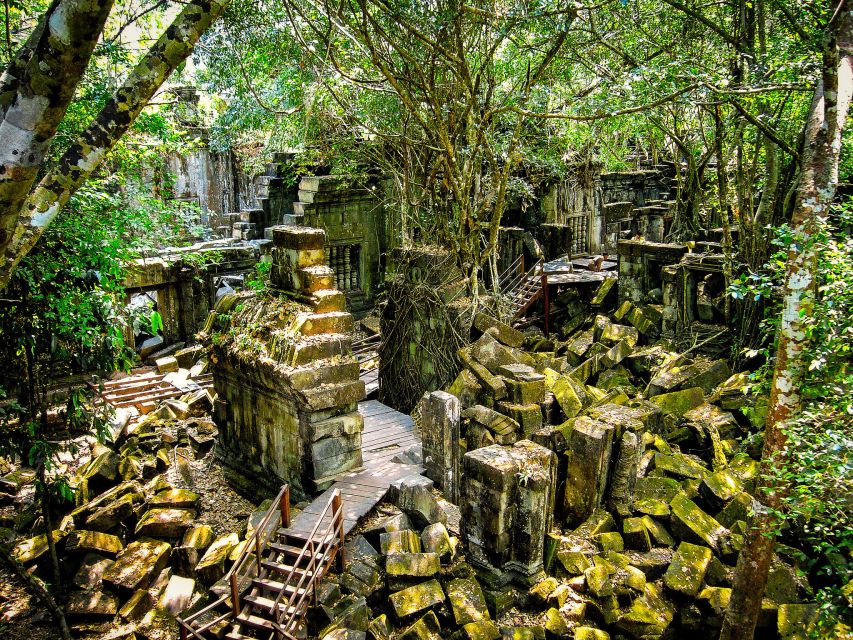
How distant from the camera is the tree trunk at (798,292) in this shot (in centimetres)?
577

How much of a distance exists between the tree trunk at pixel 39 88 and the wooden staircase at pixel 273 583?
4570mm

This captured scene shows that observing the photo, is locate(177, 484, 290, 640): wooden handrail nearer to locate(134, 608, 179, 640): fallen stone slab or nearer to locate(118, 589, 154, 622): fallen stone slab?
locate(134, 608, 179, 640): fallen stone slab

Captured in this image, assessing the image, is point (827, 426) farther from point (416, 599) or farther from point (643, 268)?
point (643, 268)

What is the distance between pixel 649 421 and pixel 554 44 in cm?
638

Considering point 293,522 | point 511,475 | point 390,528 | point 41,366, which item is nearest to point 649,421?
point 511,475

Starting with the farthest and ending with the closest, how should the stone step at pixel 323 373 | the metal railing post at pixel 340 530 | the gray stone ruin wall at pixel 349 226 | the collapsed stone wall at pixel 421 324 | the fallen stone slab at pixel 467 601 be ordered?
1. the gray stone ruin wall at pixel 349 226
2. the collapsed stone wall at pixel 421 324
3. the stone step at pixel 323 373
4. the metal railing post at pixel 340 530
5. the fallen stone slab at pixel 467 601

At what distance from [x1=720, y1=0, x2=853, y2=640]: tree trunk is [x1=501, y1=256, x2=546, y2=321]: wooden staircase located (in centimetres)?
928

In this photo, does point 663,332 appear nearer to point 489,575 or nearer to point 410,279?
point 410,279

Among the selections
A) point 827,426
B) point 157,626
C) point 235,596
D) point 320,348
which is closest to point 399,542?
point 235,596

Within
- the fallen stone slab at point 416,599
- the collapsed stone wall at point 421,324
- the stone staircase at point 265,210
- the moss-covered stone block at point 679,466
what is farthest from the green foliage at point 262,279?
the stone staircase at point 265,210

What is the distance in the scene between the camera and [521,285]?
1652 cm

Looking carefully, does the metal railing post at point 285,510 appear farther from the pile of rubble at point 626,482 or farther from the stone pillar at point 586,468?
the stone pillar at point 586,468

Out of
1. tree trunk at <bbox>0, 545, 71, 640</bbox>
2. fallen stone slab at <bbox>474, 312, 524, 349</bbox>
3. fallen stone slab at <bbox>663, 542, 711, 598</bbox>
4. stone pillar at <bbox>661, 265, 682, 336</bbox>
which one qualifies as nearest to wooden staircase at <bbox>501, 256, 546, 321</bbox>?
fallen stone slab at <bbox>474, 312, 524, 349</bbox>

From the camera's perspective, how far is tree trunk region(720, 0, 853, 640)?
18.9ft
